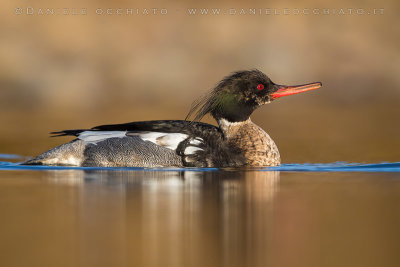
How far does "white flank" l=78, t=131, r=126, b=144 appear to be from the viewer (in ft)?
38.4

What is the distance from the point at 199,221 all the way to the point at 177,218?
0.23 meters

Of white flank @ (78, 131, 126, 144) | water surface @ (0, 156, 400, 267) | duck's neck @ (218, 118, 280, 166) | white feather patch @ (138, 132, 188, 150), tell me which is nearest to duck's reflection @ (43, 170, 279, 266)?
water surface @ (0, 156, 400, 267)

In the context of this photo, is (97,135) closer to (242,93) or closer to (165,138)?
(165,138)

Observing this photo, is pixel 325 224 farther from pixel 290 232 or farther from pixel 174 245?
pixel 174 245

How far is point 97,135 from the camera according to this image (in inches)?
462

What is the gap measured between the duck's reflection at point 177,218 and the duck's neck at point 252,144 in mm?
1890

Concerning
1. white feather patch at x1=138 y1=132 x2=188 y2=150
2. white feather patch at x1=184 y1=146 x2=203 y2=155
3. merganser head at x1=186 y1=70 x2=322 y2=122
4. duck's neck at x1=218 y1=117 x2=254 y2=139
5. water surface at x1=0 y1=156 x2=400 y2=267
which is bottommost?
water surface at x1=0 y1=156 x2=400 y2=267

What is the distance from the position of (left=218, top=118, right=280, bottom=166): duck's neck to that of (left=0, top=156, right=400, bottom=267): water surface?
186cm

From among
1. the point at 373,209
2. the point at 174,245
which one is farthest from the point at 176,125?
the point at 174,245

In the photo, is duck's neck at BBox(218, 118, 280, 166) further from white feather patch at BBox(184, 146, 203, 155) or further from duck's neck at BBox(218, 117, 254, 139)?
white feather patch at BBox(184, 146, 203, 155)

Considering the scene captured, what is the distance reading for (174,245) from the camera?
5547mm

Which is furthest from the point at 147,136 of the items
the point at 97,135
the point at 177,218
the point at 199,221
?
the point at 199,221

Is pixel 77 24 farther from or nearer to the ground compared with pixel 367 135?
farther from the ground

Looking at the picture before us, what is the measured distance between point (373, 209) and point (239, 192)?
1644 millimetres
